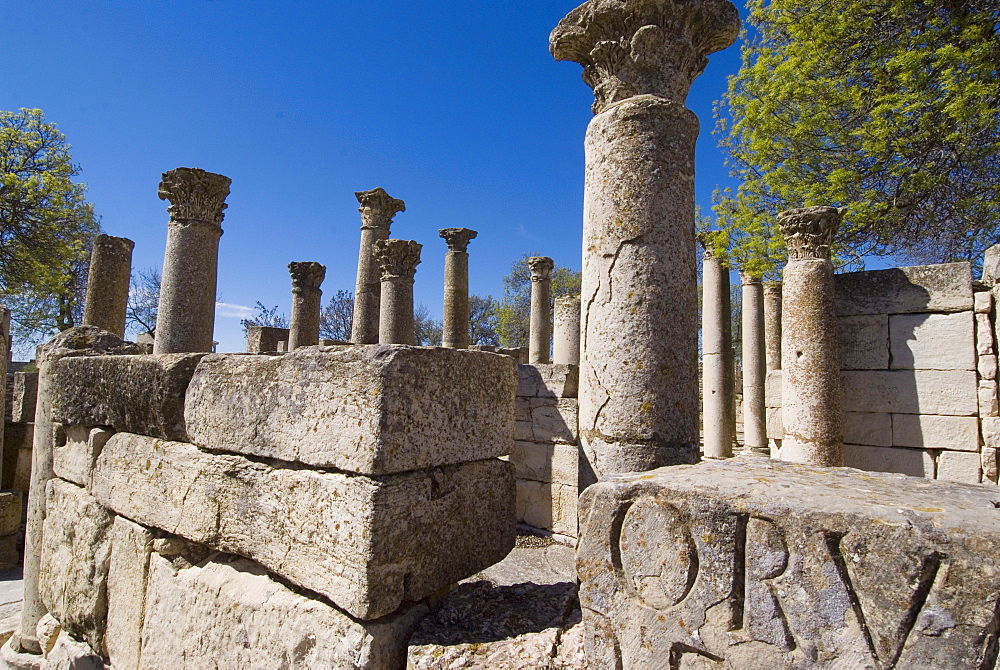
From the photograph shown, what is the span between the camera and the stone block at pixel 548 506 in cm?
686

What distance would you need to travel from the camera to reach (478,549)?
2.66m

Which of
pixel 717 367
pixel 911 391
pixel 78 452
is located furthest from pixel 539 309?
pixel 78 452

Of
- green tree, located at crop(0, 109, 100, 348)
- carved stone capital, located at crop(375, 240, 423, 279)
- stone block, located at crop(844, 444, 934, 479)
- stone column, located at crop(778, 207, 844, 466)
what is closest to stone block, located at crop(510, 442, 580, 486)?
stone column, located at crop(778, 207, 844, 466)

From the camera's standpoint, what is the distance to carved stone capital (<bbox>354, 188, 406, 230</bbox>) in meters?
13.0

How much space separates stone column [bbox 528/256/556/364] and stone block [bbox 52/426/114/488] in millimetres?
13220

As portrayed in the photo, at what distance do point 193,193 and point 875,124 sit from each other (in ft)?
36.3

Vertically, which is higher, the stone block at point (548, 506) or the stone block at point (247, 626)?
the stone block at point (247, 626)

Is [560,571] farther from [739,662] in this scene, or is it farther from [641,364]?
[739,662]

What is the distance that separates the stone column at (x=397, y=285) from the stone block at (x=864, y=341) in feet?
25.1

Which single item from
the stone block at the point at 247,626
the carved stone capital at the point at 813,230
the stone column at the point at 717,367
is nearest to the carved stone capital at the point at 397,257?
the stone column at the point at 717,367

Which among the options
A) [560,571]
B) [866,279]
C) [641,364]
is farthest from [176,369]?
[866,279]

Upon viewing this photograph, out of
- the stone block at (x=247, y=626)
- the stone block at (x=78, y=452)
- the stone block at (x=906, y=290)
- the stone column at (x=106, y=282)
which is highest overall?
the stone column at (x=106, y=282)

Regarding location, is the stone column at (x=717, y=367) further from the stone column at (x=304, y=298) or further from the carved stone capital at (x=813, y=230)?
the stone column at (x=304, y=298)

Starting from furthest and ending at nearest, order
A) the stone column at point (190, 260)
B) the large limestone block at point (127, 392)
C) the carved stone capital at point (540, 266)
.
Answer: the carved stone capital at point (540, 266) → the stone column at point (190, 260) → the large limestone block at point (127, 392)
